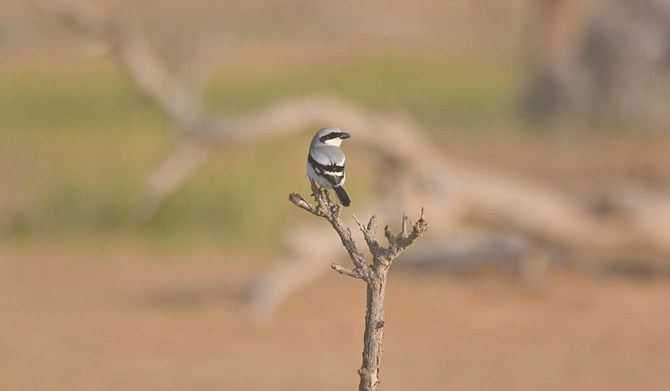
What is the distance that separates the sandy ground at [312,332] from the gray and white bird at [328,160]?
370 centimetres

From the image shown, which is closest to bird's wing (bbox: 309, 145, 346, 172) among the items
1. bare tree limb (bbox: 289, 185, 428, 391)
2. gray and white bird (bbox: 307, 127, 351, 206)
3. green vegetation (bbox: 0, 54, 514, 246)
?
gray and white bird (bbox: 307, 127, 351, 206)

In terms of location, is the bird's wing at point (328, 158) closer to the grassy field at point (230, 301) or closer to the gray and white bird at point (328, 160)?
the gray and white bird at point (328, 160)

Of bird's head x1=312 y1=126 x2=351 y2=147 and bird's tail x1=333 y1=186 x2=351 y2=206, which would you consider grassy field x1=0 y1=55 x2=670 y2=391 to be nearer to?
bird's tail x1=333 y1=186 x2=351 y2=206

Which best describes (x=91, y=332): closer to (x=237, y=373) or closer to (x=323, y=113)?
(x=237, y=373)

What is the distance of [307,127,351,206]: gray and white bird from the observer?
3.88 metres

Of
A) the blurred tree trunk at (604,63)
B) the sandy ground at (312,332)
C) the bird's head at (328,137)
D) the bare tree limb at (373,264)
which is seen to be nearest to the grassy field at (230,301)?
the sandy ground at (312,332)

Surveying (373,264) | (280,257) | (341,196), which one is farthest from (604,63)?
(341,196)

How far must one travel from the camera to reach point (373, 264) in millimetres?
→ 4129

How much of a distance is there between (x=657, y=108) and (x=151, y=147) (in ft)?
33.3

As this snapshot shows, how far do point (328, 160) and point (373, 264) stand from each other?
448 mm

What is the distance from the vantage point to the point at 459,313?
9906mm

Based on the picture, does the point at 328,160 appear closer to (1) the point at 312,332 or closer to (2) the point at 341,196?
(2) the point at 341,196

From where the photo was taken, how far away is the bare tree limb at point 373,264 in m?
4.03

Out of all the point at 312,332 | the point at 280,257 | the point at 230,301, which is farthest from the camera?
the point at 230,301
